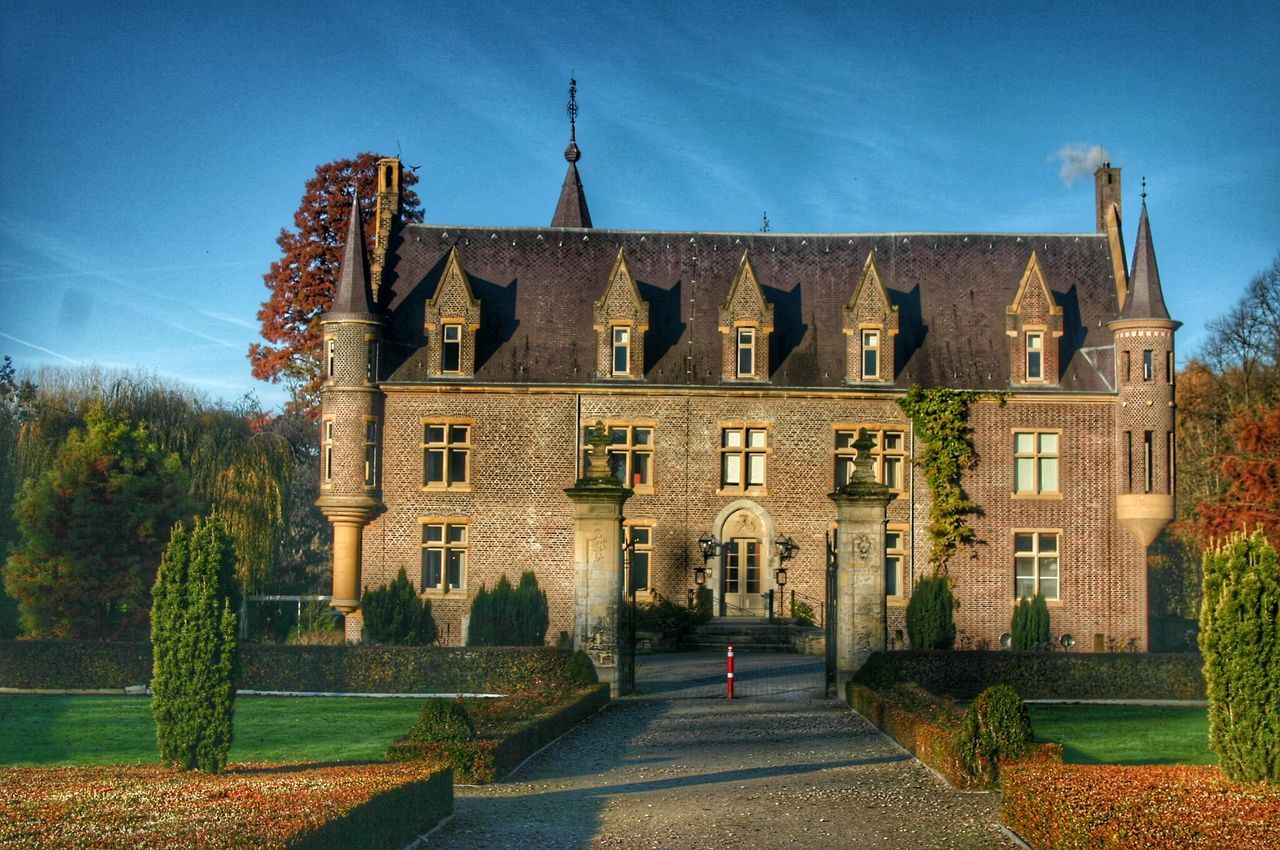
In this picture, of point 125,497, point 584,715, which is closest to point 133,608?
point 125,497

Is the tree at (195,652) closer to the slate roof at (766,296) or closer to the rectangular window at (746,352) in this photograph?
the slate roof at (766,296)

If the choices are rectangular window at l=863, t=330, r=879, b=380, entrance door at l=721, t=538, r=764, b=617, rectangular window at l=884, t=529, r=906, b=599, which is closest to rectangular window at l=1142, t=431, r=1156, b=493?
rectangular window at l=884, t=529, r=906, b=599

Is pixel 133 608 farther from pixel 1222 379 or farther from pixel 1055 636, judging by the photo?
pixel 1222 379

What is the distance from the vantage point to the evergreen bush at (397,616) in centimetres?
3397

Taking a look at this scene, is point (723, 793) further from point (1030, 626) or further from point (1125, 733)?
point (1030, 626)

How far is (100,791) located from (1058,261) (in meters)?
31.2

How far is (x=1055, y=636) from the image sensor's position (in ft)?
114

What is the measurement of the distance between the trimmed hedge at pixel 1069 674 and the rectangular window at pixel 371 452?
15.5 m

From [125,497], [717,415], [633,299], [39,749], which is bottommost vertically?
[39,749]

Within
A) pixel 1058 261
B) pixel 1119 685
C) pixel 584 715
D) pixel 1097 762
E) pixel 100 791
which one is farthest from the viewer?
pixel 1058 261

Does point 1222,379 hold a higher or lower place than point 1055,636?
higher

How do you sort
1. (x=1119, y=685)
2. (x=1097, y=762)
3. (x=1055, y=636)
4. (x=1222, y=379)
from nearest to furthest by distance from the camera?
(x=1097, y=762) → (x=1119, y=685) → (x=1055, y=636) → (x=1222, y=379)

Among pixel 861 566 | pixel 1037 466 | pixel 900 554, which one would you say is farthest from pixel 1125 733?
→ pixel 1037 466

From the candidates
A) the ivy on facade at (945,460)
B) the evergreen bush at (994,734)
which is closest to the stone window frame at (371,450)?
the ivy on facade at (945,460)
